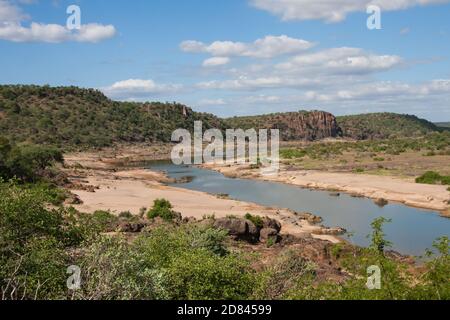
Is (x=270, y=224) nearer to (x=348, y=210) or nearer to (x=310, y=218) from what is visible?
(x=310, y=218)

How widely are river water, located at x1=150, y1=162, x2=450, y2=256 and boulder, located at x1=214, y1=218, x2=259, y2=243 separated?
23.4 feet

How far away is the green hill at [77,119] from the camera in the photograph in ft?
343

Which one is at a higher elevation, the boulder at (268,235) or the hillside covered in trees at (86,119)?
the hillside covered in trees at (86,119)

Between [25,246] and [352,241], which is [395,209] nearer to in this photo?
[352,241]

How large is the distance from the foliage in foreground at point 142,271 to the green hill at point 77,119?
8242 centimetres

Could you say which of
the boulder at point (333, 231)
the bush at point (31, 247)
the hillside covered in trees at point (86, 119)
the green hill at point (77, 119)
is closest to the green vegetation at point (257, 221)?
the boulder at point (333, 231)

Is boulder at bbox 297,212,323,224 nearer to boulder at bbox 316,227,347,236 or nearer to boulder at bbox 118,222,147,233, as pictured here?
boulder at bbox 316,227,347,236

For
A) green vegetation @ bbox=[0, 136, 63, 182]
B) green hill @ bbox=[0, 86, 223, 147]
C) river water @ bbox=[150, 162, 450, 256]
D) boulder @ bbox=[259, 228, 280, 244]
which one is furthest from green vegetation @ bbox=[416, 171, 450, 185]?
green hill @ bbox=[0, 86, 223, 147]

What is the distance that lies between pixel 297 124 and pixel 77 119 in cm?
9449

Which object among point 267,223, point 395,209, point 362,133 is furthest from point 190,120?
point 267,223

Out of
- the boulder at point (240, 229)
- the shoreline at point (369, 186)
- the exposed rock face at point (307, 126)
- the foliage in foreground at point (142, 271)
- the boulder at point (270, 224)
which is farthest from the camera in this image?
the exposed rock face at point (307, 126)

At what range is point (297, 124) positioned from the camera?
190 meters

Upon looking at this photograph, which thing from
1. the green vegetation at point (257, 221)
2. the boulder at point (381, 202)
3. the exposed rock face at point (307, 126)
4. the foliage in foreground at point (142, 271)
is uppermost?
the exposed rock face at point (307, 126)

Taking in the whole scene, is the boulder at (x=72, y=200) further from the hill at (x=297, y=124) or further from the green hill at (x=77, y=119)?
the hill at (x=297, y=124)
